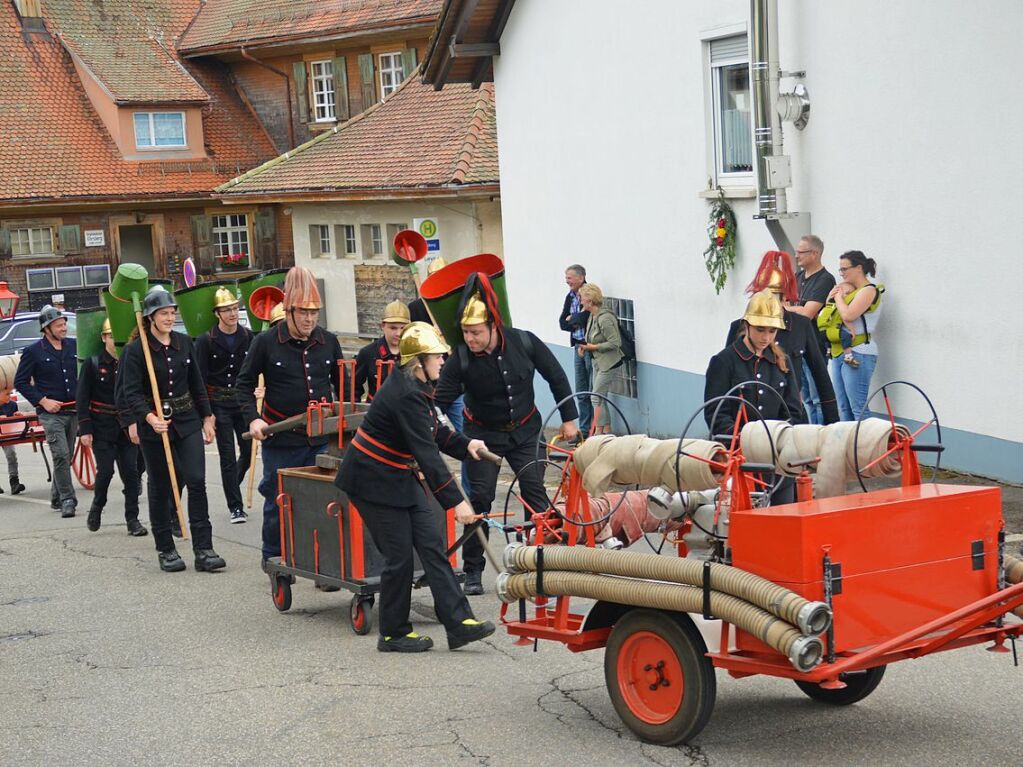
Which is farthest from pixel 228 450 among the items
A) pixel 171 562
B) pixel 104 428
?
pixel 171 562

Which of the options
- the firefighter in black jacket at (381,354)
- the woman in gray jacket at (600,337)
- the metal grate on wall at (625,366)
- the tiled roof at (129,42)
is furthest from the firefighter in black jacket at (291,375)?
the tiled roof at (129,42)

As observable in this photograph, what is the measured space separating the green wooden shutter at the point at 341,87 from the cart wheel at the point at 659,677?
106 ft

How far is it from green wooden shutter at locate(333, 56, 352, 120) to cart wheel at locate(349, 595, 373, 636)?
29.9 meters

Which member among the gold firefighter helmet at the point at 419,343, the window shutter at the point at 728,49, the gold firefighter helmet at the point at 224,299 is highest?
the window shutter at the point at 728,49

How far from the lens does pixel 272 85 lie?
39562 millimetres

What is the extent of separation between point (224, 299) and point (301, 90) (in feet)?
89.1

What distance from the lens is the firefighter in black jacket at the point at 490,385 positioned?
914 centimetres

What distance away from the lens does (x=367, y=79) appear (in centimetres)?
3647

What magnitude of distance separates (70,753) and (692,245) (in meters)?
9.71

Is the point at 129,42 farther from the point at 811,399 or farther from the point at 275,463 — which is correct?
the point at 275,463

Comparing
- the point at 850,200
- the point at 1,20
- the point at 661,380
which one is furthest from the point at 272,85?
the point at 850,200

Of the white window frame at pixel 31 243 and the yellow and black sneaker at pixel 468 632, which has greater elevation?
the white window frame at pixel 31 243

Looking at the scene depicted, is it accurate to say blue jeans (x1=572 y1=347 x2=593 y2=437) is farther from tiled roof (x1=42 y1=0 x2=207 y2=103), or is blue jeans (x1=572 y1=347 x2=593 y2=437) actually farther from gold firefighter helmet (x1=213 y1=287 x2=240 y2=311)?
tiled roof (x1=42 y1=0 x2=207 y2=103)

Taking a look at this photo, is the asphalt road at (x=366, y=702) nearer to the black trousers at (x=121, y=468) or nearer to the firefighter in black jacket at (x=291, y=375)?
the firefighter in black jacket at (x=291, y=375)
